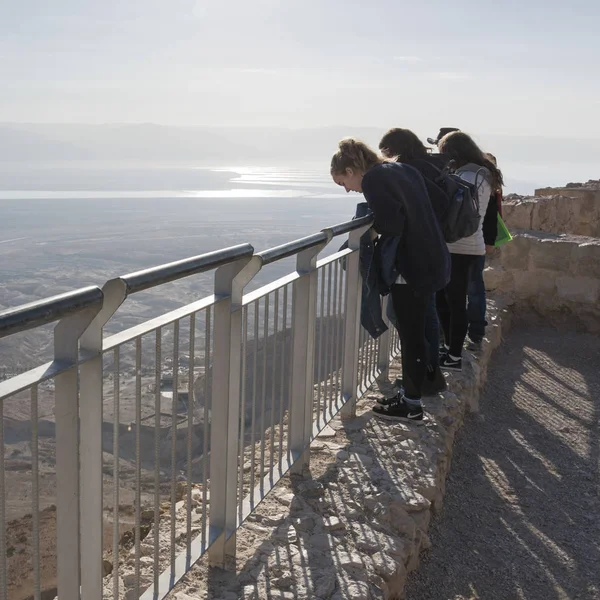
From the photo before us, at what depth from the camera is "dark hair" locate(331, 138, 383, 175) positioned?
14.3ft

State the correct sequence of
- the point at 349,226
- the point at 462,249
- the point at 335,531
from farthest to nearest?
the point at 462,249 → the point at 349,226 → the point at 335,531

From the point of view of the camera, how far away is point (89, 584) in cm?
205

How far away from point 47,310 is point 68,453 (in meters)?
0.41

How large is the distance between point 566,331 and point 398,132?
16.3 ft

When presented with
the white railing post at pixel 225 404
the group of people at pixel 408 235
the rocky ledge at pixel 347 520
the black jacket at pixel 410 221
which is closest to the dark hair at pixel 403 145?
the group of people at pixel 408 235

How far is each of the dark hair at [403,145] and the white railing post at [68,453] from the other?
9.62ft

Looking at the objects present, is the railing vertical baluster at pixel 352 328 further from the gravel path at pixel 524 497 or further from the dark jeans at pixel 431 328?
the gravel path at pixel 524 497

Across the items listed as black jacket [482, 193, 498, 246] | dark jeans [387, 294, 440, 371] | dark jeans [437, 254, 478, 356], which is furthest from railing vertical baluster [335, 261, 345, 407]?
black jacket [482, 193, 498, 246]

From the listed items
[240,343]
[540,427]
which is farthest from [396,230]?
[540,427]

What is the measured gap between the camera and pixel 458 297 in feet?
19.2

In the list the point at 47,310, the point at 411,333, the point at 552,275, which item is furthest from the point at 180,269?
the point at 552,275

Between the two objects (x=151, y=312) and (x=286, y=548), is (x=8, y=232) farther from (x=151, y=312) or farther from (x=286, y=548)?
(x=286, y=548)

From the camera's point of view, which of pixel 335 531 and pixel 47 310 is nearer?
pixel 47 310

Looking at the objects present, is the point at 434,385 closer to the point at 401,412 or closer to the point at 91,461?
the point at 401,412
